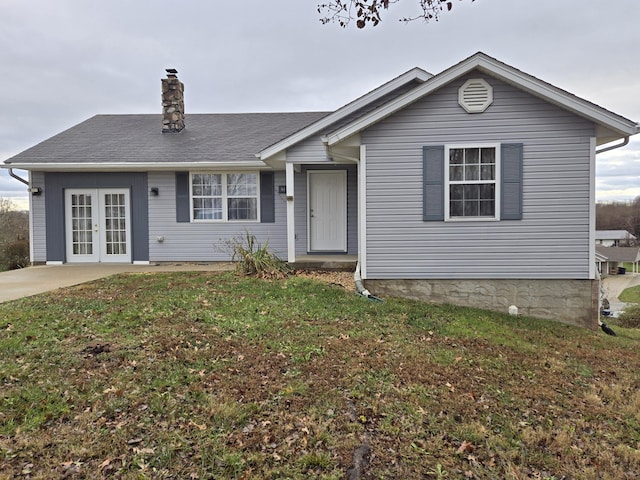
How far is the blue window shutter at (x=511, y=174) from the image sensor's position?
7195 mm

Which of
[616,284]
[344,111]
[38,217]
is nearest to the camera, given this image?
[344,111]

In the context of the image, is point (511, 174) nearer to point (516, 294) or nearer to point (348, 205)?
point (516, 294)

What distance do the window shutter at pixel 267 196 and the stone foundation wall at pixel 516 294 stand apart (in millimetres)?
4132

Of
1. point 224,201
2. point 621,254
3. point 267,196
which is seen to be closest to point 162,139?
point 224,201

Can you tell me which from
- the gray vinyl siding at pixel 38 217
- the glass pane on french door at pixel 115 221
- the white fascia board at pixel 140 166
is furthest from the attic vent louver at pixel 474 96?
the gray vinyl siding at pixel 38 217

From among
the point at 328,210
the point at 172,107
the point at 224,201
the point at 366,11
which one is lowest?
the point at 328,210

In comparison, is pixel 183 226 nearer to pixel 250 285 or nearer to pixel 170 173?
pixel 170 173

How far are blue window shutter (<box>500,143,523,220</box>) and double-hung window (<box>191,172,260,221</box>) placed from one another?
19.9 feet

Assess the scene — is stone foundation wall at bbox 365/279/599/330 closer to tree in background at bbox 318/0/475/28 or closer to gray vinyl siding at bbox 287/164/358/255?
gray vinyl siding at bbox 287/164/358/255

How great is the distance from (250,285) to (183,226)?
4187mm

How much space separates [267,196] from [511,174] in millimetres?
5960

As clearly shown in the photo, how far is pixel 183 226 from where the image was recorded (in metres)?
10.9

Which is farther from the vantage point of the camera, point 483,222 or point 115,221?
point 115,221

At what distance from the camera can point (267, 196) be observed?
1078 cm
